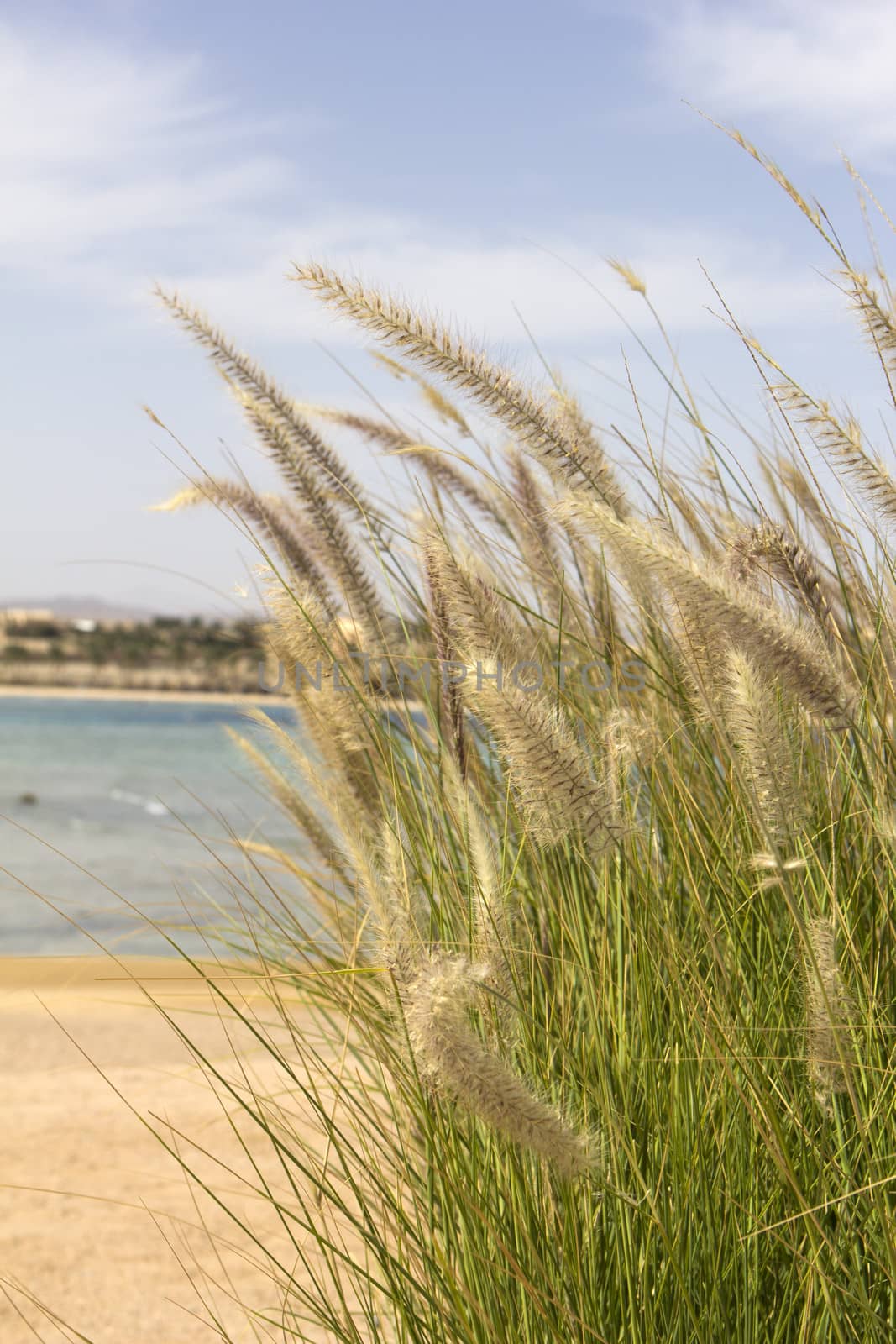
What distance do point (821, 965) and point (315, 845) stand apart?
1.18 metres

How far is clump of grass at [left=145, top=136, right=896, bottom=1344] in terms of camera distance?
953mm

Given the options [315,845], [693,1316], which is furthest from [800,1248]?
[315,845]

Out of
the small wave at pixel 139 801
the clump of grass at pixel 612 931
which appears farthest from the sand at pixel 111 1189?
the small wave at pixel 139 801

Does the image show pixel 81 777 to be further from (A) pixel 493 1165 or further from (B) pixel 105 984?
(A) pixel 493 1165

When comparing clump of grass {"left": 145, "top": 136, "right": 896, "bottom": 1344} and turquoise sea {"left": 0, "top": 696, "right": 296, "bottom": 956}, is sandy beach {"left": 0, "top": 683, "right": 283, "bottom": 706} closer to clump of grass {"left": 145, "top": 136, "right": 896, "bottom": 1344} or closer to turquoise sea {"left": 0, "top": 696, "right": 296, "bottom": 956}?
turquoise sea {"left": 0, "top": 696, "right": 296, "bottom": 956}

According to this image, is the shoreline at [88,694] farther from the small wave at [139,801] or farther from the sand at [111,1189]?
the sand at [111,1189]

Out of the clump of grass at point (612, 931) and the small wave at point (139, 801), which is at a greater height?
the clump of grass at point (612, 931)

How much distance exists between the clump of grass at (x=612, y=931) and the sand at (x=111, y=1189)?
0.41 meters

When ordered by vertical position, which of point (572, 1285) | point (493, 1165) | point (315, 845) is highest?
point (315, 845)

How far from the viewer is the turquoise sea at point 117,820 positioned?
326 centimetres

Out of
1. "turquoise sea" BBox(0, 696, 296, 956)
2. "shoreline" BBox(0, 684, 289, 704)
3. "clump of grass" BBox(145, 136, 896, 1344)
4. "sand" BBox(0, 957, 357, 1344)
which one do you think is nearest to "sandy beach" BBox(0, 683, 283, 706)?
"shoreline" BBox(0, 684, 289, 704)

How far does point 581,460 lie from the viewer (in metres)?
1.31

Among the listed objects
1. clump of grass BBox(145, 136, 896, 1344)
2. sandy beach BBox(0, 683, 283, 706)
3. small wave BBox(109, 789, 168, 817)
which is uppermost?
clump of grass BBox(145, 136, 896, 1344)

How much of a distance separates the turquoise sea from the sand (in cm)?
52
